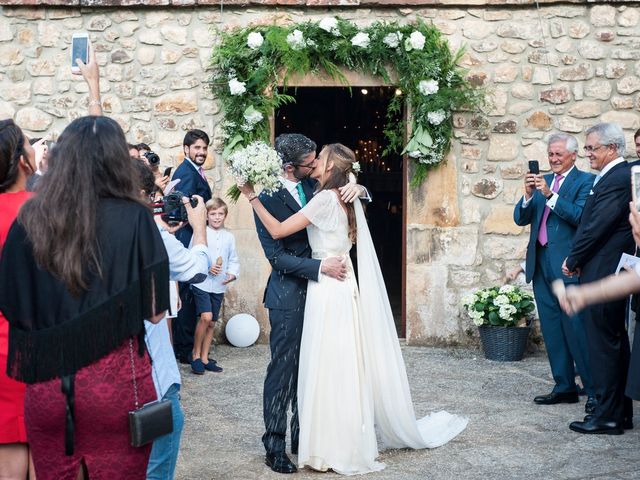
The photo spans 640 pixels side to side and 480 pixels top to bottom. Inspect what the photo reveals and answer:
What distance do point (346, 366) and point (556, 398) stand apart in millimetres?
2378

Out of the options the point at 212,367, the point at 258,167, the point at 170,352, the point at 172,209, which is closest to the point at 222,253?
the point at 212,367

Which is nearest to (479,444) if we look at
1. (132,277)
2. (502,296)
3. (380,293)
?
(380,293)

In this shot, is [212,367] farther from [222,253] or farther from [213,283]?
[222,253]

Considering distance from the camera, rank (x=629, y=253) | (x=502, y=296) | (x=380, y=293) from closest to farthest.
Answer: (x=380, y=293)
(x=629, y=253)
(x=502, y=296)

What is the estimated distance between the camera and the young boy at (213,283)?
318 inches

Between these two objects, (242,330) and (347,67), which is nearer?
(242,330)

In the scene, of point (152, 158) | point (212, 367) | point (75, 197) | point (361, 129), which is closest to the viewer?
point (75, 197)

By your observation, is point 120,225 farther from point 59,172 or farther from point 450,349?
point 450,349

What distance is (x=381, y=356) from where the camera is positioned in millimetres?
5484

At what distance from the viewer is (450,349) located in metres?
9.16

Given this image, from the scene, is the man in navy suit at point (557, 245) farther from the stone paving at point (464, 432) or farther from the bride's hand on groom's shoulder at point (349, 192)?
the bride's hand on groom's shoulder at point (349, 192)

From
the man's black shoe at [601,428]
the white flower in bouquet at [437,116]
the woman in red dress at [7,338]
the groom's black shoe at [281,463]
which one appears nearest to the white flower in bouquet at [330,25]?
the white flower in bouquet at [437,116]

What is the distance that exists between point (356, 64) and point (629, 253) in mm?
3923

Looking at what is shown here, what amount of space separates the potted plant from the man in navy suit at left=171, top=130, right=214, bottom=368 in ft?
7.97
